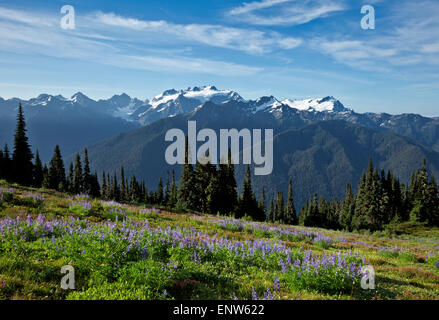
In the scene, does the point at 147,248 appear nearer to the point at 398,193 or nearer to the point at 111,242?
the point at 111,242

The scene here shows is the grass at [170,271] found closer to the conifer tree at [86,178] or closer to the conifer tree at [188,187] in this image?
the conifer tree at [188,187]

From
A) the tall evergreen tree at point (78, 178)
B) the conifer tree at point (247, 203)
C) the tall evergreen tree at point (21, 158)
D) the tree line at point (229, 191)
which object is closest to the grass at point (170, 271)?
the tree line at point (229, 191)

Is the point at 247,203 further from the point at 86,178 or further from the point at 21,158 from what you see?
the point at 86,178

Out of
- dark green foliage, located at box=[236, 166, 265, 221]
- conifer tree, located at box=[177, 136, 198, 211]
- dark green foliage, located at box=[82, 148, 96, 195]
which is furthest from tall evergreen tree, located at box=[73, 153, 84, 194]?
dark green foliage, located at box=[236, 166, 265, 221]

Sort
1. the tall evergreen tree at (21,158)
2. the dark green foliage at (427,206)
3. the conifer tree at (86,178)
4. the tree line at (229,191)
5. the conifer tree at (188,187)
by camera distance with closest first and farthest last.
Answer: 1. the tall evergreen tree at (21,158)
2. the tree line at (229,191)
3. the conifer tree at (188,187)
4. the dark green foliage at (427,206)
5. the conifer tree at (86,178)

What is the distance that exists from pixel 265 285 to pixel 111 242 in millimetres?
4021

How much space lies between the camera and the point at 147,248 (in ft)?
24.1

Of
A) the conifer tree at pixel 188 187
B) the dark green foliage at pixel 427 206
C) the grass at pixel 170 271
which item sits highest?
the grass at pixel 170 271

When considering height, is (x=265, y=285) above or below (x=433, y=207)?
above

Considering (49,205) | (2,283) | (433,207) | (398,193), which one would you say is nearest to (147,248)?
(2,283)

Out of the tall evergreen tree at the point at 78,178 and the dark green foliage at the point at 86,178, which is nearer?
the tall evergreen tree at the point at 78,178

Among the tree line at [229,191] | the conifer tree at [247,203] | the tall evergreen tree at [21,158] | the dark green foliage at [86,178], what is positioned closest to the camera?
the tall evergreen tree at [21,158]

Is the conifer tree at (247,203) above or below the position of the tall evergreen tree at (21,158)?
below

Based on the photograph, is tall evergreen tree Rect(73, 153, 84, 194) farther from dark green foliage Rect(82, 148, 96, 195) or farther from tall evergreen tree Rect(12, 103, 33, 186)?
tall evergreen tree Rect(12, 103, 33, 186)
